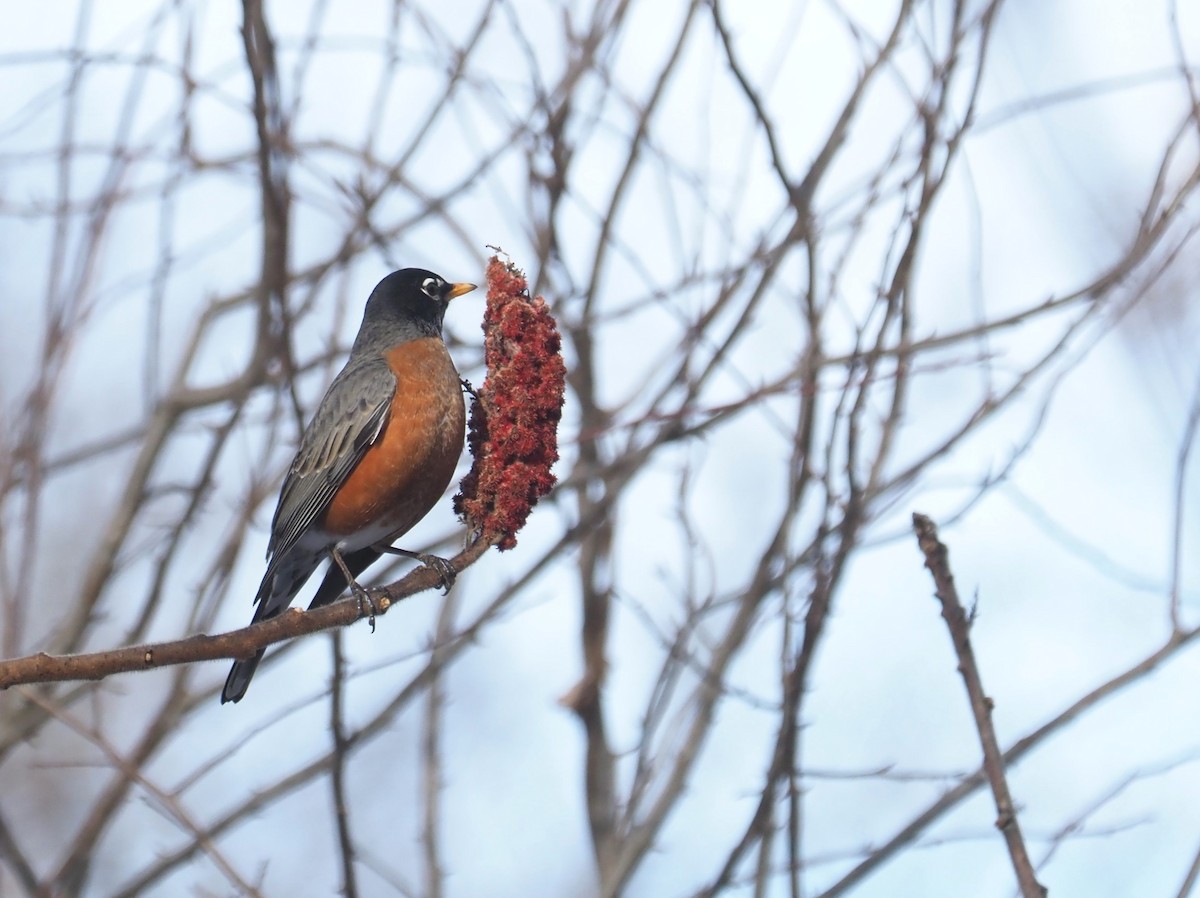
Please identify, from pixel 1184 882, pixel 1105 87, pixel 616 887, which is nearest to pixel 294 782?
pixel 616 887

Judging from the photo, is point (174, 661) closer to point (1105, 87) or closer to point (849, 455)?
point (849, 455)

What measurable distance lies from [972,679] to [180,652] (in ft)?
4.82

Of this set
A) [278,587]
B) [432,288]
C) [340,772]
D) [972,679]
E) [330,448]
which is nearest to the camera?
[972,679]

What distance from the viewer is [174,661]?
244 centimetres

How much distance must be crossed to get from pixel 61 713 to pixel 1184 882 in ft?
10.6

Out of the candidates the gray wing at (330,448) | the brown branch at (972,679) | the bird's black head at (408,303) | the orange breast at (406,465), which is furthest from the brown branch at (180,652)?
the bird's black head at (408,303)

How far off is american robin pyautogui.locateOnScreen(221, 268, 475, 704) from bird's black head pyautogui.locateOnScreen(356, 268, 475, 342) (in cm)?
34

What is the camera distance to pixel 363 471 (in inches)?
171

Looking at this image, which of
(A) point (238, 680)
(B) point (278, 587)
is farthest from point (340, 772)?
(B) point (278, 587)

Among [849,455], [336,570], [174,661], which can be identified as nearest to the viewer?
[174,661]

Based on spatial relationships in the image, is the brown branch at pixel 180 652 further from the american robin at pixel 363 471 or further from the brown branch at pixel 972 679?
the american robin at pixel 363 471

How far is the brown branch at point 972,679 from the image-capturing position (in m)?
2.15

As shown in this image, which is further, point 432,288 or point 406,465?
point 432,288

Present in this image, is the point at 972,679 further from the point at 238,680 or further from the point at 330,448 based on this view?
the point at 330,448
